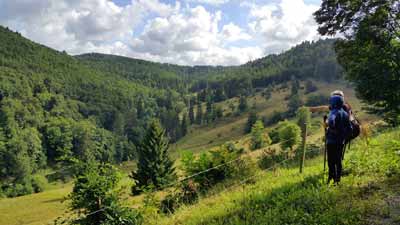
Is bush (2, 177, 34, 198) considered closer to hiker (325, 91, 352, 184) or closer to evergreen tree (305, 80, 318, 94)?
hiker (325, 91, 352, 184)

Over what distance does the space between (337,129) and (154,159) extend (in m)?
39.2

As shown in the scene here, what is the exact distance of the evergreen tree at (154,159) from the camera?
43.7 metres

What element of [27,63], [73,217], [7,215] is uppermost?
[27,63]

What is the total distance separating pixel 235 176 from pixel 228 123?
135 m

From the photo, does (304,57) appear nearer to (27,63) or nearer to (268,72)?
(268,72)

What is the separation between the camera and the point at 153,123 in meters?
45.9

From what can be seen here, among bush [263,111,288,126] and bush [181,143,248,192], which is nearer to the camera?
bush [181,143,248,192]

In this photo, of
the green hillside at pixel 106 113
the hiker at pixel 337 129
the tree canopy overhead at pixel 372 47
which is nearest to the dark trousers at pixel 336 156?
the hiker at pixel 337 129

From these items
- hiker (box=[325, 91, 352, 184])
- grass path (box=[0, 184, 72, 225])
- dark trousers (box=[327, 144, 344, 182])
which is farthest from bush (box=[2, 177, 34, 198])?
hiker (box=[325, 91, 352, 184])

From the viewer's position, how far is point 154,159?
4444 cm

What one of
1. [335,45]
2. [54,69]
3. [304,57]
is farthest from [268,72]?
[335,45]

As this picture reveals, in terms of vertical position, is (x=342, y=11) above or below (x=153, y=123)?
above

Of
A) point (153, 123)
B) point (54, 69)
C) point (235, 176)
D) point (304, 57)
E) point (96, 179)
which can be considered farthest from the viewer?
point (54, 69)

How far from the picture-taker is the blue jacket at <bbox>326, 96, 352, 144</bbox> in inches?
264
